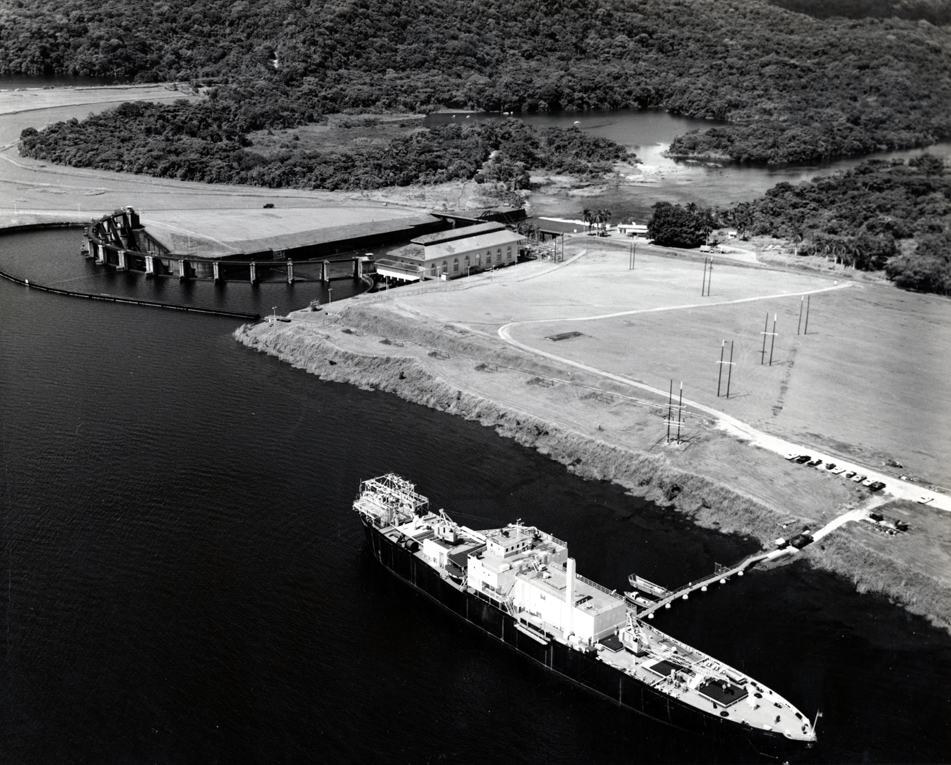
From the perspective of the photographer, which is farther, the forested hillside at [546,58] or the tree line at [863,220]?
the forested hillside at [546,58]

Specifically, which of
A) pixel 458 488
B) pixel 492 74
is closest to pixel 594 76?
pixel 492 74

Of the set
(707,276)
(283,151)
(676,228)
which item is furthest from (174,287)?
(283,151)

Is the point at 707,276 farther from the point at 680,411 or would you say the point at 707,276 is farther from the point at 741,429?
the point at 741,429

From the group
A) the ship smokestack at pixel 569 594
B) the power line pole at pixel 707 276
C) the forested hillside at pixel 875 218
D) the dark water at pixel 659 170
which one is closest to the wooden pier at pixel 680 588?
the ship smokestack at pixel 569 594

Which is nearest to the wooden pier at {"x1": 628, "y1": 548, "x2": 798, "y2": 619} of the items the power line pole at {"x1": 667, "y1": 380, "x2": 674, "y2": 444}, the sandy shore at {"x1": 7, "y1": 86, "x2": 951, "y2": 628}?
the sandy shore at {"x1": 7, "y1": 86, "x2": 951, "y2": 628}

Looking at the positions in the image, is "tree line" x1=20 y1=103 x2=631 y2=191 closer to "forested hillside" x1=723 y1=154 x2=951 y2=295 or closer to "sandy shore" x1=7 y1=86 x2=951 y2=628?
"forested hillside" x1=723 y1=154 x2=951 y2=295

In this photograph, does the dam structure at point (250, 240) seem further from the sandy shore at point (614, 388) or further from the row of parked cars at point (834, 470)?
the row of parked cars at point (834, 470)
